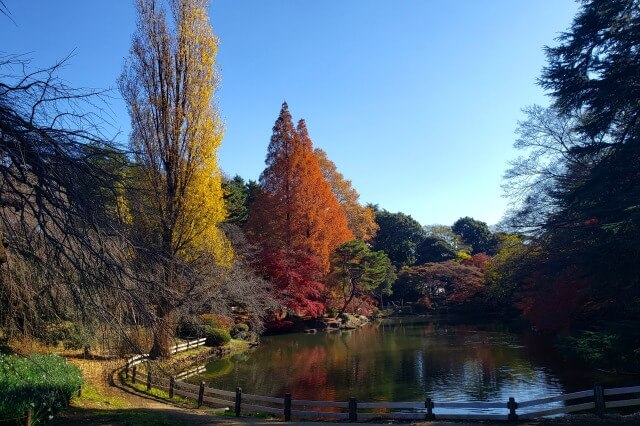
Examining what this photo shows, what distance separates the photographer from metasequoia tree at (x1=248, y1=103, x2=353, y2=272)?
116 ft

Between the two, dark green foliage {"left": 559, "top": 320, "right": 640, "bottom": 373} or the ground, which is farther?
dark green foliage {"left": 559, "top": 320, "right": 640, "bottom": 373}

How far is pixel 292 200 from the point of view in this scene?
3553 cm

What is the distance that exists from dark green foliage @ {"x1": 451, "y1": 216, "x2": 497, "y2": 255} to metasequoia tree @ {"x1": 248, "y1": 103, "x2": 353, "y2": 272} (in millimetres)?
37778

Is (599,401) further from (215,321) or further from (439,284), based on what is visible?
(439,284)

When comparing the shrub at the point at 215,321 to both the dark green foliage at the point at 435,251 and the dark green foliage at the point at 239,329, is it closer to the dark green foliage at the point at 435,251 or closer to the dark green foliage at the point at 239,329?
the dark green foliage at the point at 239,329

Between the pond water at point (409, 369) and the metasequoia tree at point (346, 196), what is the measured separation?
797 inches

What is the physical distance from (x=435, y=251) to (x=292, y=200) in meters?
31.8

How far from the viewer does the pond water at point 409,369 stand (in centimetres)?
1532

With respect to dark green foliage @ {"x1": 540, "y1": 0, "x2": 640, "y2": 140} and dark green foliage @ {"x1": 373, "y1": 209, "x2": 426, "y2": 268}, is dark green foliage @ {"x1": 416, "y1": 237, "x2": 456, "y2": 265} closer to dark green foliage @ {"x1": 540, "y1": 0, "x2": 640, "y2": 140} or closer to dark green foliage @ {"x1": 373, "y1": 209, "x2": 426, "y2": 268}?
dark green foliage @ {"x1": 373, "y1": 209, "x2": 426, "y2": 268}

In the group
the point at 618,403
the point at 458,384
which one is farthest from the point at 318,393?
the point at 618,403

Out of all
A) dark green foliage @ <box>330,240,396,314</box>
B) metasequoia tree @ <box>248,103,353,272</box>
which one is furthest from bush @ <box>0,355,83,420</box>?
dark green foliage @ <box>330,240,396,314</box>


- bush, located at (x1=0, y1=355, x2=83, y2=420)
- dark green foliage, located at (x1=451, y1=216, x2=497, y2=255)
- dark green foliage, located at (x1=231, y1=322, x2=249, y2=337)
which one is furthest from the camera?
dark green foliage, located at (x1=451, y1=216, x2=497, y2=255)

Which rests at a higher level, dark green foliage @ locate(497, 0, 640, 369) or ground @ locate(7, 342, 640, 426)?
dark green foliage @ locate(497, 0, 640, 369)

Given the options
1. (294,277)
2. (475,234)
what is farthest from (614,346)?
(475,234)
